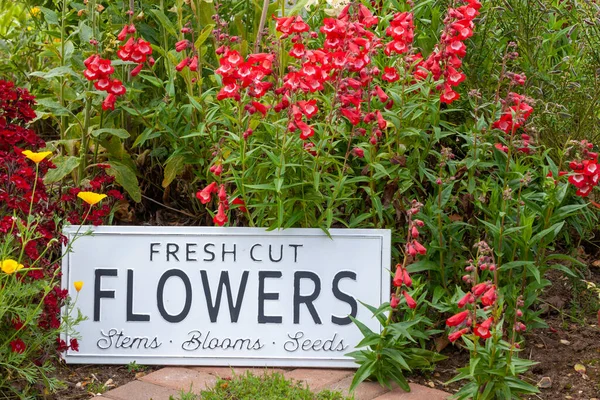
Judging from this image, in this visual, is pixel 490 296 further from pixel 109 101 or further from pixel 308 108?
pixel 109 101

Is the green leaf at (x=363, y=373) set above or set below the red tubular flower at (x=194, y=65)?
below

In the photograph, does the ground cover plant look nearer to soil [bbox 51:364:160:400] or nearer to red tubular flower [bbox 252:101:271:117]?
red tubular flower [bbox 252:101:271:117]

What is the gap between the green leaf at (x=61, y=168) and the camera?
3.19m

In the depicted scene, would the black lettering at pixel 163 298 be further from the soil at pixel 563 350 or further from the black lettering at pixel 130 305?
the soil at pixel 563 350

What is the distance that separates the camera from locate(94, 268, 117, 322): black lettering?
9.59 feet

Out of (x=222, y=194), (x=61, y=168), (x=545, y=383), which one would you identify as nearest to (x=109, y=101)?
(x=61, y=168)

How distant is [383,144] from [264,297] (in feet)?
2.31

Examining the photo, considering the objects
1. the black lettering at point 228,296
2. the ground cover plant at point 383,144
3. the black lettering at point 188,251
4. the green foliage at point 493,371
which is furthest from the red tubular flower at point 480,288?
the black lettering at point 188,251

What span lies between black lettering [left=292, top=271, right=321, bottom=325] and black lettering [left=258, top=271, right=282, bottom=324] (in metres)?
0.06

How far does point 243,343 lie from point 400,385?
0.55m

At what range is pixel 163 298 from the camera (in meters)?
2.93

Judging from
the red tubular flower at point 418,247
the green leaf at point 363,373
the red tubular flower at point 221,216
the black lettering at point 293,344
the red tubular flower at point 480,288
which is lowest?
the green leaf at point 363,373

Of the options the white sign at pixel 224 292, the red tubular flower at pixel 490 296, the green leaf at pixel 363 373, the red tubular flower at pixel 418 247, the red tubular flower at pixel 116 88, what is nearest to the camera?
the red tubular flower at pixel 490 296

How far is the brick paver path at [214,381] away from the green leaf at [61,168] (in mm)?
832
